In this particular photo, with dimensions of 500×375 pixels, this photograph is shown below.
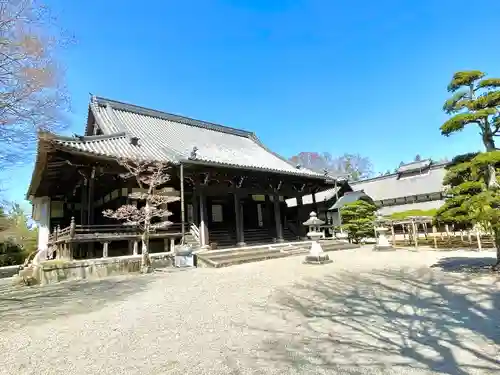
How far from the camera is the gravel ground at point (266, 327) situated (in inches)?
119

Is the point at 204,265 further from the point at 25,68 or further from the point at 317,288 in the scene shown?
the point at 25,68

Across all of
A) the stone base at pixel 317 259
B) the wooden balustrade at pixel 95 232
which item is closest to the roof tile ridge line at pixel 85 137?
the wooden balustrade at pixel 95 232

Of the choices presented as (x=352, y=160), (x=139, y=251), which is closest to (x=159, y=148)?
(x=139, y=251)

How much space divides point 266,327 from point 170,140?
14.7 metres

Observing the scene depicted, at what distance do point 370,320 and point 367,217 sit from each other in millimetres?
14966

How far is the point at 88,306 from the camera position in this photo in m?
5.81

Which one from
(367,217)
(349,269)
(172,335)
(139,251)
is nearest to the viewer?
(172,335)

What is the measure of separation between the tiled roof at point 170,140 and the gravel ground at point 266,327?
21.0 feet

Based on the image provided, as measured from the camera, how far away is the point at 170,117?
819 inches

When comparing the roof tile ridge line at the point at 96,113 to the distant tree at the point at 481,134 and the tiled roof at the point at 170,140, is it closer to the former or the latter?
the tiled roof at the point at 170,140

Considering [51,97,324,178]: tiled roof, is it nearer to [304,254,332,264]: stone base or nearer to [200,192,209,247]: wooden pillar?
[200,192,209,247]: wooden pillar

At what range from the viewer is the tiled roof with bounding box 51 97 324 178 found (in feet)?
42.0

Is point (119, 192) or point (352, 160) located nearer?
point (119, 192)

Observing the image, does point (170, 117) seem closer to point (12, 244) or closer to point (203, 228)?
point (203, 228)
